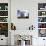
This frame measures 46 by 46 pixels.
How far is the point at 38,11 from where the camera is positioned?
6.38 meters

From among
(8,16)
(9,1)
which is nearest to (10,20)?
(8,16)

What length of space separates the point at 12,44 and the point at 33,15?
180 centimetres

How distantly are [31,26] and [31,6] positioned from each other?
1.01 metres

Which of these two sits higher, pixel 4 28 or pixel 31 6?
pixel 31 6

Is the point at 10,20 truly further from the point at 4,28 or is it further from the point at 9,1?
the point at 9,1

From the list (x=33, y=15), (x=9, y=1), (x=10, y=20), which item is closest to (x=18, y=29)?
(x=10, y=20)

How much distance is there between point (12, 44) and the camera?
20.4 feet

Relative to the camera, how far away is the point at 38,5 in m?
6.36

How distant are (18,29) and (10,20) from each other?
618 millimetres

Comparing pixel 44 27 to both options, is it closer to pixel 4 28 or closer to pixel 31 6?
pixel 31 6

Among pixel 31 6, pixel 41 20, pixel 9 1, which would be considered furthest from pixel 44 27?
pixel 9 1

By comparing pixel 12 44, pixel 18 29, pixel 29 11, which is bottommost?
pixel 12 44

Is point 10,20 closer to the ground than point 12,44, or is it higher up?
higher up

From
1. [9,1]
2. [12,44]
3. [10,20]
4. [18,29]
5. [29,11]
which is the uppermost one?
[9,1]
